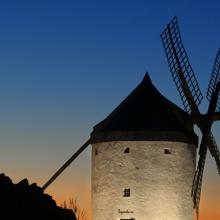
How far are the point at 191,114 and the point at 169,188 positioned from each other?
3.80 meters

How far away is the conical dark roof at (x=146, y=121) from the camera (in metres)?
41.9

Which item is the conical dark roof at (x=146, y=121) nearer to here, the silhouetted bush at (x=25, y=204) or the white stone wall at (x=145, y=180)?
the white stone wall at (x=145, y=180)

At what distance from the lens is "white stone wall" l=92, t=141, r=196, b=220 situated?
41562mm

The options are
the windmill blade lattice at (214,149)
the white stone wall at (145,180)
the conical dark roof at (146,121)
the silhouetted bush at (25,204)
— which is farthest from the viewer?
the windmill blade lattice at (214,149)

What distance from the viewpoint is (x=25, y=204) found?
2911 centimetres

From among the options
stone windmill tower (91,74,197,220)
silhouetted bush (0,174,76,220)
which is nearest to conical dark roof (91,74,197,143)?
stone windmill tower (91,74,197,220)

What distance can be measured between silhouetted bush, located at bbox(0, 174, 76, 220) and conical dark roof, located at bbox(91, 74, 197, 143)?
1182 centimetres

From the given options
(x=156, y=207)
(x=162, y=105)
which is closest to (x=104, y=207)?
(x=156, y=207)

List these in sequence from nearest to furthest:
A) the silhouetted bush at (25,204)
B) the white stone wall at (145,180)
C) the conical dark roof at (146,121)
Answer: the silhouetted bush at (25,204) → the white stone wall at (145,180) → the conical dark roof at (146,121)

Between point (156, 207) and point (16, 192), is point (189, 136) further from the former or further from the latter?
point (16, 192)

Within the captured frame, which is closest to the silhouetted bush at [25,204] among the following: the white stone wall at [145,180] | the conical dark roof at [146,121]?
the white stone wall at [145,180]

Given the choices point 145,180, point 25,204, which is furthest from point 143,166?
point 25,204

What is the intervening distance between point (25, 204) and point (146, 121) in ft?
46.5

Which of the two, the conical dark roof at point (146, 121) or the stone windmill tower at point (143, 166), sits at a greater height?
the conical dark roof at point (146, 121)
